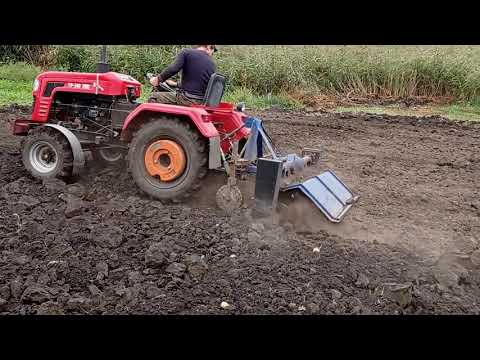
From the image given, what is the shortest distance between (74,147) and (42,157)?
0.44 m

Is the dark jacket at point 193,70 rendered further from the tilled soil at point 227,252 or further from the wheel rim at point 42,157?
the wheel rim at point 42,157

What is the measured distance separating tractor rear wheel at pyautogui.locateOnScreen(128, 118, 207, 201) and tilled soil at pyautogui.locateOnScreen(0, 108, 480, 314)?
0.18 meters

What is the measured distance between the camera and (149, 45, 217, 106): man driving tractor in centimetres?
543

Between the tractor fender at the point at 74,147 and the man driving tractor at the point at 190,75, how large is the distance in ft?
2.87

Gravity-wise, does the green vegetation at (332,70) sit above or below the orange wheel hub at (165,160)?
above

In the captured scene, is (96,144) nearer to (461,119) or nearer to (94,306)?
(94,306)

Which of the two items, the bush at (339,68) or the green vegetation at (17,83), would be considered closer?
the green vegetation at (17,83)

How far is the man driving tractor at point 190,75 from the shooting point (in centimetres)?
543

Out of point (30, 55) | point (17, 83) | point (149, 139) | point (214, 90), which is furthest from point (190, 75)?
point (30, 55)

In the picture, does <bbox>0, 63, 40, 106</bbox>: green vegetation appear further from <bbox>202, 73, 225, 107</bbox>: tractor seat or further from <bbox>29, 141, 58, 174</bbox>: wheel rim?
<bbox>202, 73, 225, 107</bbox>: tractor seat

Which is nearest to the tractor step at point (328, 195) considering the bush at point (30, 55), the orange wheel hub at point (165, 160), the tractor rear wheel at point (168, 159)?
the tractor rear wheel at point (168, 159)

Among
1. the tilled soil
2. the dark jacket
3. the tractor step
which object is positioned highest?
the dark jacket

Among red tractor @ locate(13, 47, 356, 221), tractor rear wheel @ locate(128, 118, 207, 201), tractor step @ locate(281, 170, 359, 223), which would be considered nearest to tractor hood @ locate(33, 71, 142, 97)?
red tractor @ locate(13, 47, 356, 221)
